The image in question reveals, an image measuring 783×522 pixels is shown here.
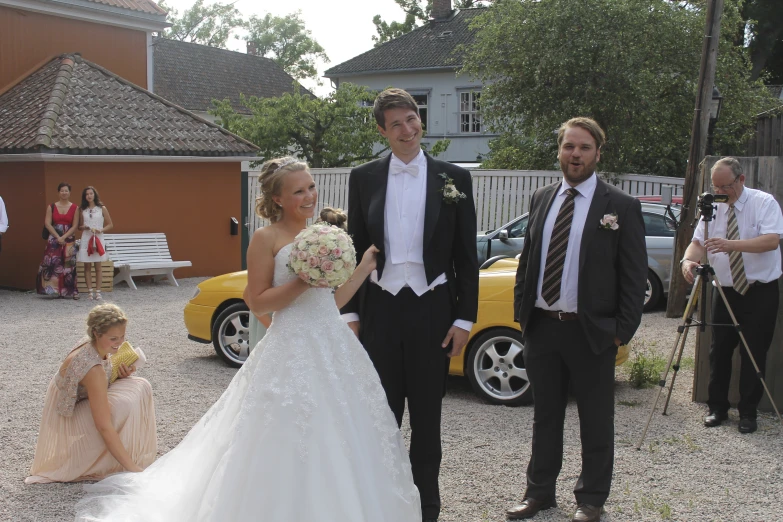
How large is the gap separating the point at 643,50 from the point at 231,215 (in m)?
9.80

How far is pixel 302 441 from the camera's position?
3.95m

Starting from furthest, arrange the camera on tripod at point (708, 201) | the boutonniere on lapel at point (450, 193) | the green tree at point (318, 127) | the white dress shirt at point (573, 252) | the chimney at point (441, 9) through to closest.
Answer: the chimney at point (441, 9)
the green tree at point (318, 127)
the camera on tripod at point (708, 201)
the white dress shirt at point (573, 252)
the boutonniere on lapel at point (450, 193)

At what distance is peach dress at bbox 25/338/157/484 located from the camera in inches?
212

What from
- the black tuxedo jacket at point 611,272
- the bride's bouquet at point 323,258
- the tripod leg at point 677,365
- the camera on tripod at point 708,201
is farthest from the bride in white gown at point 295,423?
the camera on tripod at point 708,201

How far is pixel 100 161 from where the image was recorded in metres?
16.5

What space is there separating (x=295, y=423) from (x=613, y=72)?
53.1 ft

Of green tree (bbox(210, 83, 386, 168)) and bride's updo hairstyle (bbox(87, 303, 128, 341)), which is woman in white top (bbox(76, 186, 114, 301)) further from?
bride's updo hairstyle (bbox(87, 303, 128, 341))

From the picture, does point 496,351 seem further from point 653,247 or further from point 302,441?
point 653,247

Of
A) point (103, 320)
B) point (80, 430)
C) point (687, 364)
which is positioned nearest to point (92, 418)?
point (80, 430)

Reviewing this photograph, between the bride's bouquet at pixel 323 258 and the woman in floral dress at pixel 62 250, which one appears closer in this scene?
the bride's bouquet at pixel 323 258

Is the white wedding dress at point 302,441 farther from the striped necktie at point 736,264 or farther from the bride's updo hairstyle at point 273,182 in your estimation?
the striped necktie at point 736,264

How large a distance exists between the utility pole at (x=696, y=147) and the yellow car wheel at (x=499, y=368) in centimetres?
570

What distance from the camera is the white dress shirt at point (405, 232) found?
4.16 m

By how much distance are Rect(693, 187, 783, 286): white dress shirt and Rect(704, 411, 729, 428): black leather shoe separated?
1.02 meters
